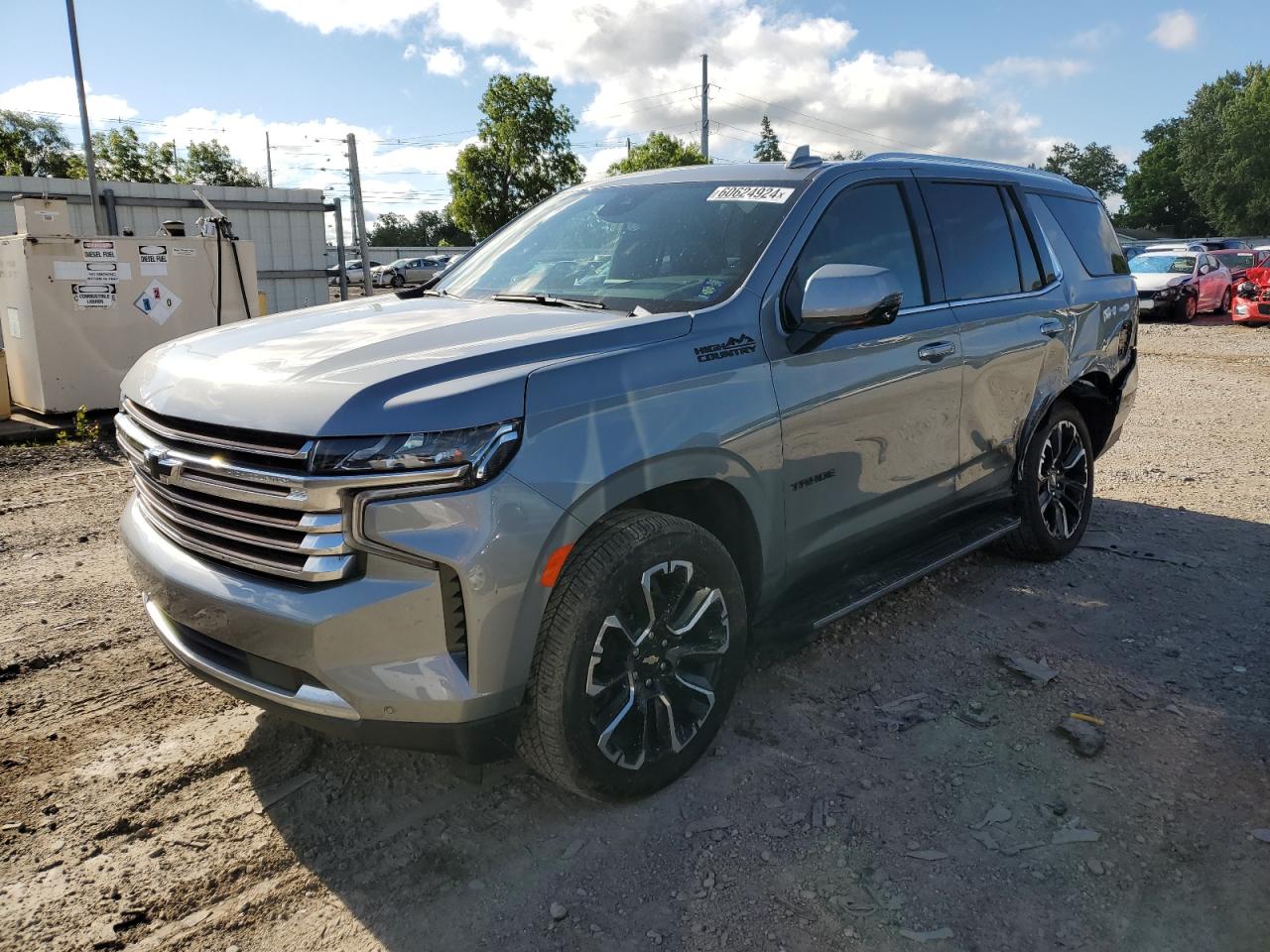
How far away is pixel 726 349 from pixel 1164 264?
24810 millimetres

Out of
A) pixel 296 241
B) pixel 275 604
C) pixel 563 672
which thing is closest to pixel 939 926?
pixel 563 672

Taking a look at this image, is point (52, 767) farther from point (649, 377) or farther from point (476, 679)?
point (649, 377)

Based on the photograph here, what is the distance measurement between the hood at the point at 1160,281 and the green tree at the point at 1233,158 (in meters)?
58.3

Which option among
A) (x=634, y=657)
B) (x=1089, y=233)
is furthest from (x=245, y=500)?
(x=1089, y=233)

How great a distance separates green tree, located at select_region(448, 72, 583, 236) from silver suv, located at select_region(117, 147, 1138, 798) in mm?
33570

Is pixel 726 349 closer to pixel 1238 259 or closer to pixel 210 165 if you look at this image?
pixel 1238 259

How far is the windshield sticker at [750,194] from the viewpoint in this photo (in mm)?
Answer: 3578

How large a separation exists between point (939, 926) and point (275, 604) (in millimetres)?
1915

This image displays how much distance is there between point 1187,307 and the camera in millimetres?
22562

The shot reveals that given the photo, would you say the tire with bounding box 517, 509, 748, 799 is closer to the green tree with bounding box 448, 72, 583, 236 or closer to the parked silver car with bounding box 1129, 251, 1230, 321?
→ the parked silver car with bounding box 1129, 251, 1230, 321

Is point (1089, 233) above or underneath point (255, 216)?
underneath

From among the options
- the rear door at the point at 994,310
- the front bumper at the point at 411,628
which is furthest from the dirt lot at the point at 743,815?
the rear door at the point at 994,310

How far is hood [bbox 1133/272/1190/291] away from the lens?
22.3 metres

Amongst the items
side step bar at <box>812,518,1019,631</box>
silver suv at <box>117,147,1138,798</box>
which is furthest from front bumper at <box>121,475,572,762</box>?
side step bar at <box>812,518,1019,631</box>
